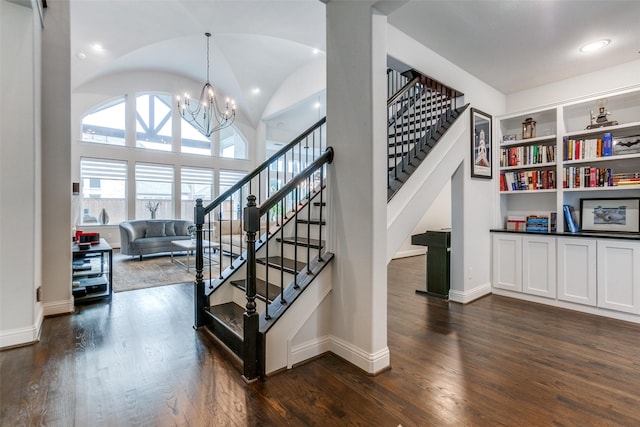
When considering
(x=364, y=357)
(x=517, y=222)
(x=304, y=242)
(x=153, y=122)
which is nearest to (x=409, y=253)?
(x=517, y=222)

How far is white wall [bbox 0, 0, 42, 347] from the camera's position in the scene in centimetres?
233

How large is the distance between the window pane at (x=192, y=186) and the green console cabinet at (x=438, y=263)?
272 inches

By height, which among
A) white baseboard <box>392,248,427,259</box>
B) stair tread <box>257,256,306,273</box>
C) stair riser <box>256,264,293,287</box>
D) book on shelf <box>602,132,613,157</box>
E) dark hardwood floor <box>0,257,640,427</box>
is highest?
book on shelf <box>602,132,613,157</box>

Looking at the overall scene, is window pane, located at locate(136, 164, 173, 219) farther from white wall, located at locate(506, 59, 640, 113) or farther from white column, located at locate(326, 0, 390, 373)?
white wall, located at locate(506, 59, 640, 113)

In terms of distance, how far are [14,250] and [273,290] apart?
2.09m

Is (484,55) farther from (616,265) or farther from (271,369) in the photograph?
(271,369)

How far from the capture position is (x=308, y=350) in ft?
7.04

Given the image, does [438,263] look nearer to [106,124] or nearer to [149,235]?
[149,235]

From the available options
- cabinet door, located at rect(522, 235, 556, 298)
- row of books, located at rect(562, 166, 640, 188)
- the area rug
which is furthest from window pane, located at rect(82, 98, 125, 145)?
row of books, located at rect(562, 166, 640, 188)

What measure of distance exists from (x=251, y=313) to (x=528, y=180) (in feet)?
12.4

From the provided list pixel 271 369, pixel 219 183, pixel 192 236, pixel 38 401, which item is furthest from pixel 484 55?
pixel 219 183

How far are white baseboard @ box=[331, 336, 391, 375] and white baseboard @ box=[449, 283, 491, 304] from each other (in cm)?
179

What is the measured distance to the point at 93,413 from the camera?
5.16 feet

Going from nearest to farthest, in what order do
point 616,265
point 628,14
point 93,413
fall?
point 93,413, point 628,14, point 616,265
